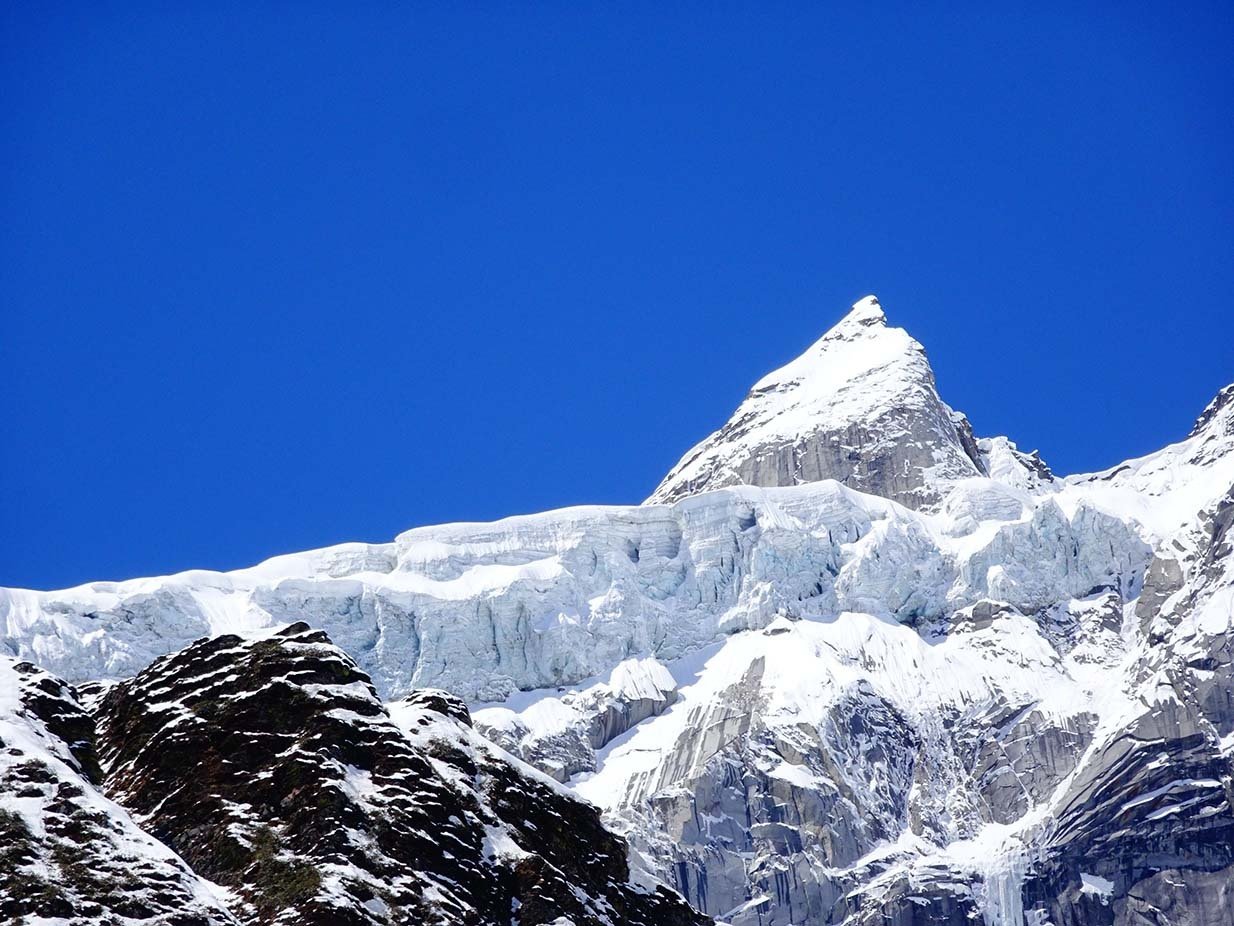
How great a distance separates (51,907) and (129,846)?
527 centimetres

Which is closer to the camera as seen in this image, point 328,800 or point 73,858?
point 73,858

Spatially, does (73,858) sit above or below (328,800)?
below

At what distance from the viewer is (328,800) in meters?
108

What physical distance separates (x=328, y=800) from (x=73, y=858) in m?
14.2

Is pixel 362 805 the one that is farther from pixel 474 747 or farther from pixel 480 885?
pixel 474 747

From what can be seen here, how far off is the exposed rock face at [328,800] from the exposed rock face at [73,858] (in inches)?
171

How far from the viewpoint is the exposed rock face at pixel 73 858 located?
3718 inches

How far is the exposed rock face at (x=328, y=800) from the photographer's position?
345 ft

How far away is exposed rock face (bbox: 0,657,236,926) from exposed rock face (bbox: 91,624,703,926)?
4.35 meters

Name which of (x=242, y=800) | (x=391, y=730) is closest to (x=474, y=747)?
(x=391, y=730)

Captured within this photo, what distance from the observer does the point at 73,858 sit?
9675 centimetres

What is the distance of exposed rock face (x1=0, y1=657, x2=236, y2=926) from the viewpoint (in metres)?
94.4

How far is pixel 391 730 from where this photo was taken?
11531 cm

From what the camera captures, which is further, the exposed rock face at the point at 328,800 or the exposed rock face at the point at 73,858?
the exposed rock face at the point at 328,800
